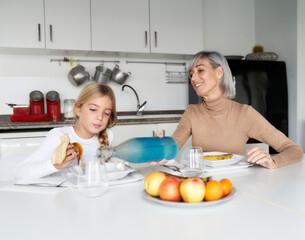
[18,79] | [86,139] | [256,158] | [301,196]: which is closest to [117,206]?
[301,196]

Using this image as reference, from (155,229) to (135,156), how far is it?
365mm

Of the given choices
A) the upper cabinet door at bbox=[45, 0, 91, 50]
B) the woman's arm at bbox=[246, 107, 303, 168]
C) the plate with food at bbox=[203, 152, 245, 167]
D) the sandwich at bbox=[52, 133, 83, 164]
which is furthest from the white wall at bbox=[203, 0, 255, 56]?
the sandwich at bbox=[52, 133, 83, 164]

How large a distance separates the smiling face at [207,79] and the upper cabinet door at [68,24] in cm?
153

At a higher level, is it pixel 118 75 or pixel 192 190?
pixel 118 75

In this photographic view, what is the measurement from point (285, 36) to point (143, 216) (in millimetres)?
3260

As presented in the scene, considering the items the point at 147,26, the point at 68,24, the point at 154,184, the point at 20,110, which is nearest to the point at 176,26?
the point at 147,26

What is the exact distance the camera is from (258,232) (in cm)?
68

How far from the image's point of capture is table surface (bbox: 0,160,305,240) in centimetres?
68

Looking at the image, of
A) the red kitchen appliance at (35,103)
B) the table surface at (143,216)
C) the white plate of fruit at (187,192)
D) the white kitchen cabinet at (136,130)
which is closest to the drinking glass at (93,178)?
the table surface at (143,216)

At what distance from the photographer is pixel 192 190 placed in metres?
0.80

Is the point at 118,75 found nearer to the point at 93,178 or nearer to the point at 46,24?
the point at 46,24

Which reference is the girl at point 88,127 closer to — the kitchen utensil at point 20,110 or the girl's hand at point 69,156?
the girl's hand at point 69,156

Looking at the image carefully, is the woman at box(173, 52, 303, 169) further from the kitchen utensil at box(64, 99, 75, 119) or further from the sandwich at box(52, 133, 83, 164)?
the kitchen utensil at box(64, 99, 75, 119)

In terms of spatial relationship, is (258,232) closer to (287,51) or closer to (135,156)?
(135,156)
